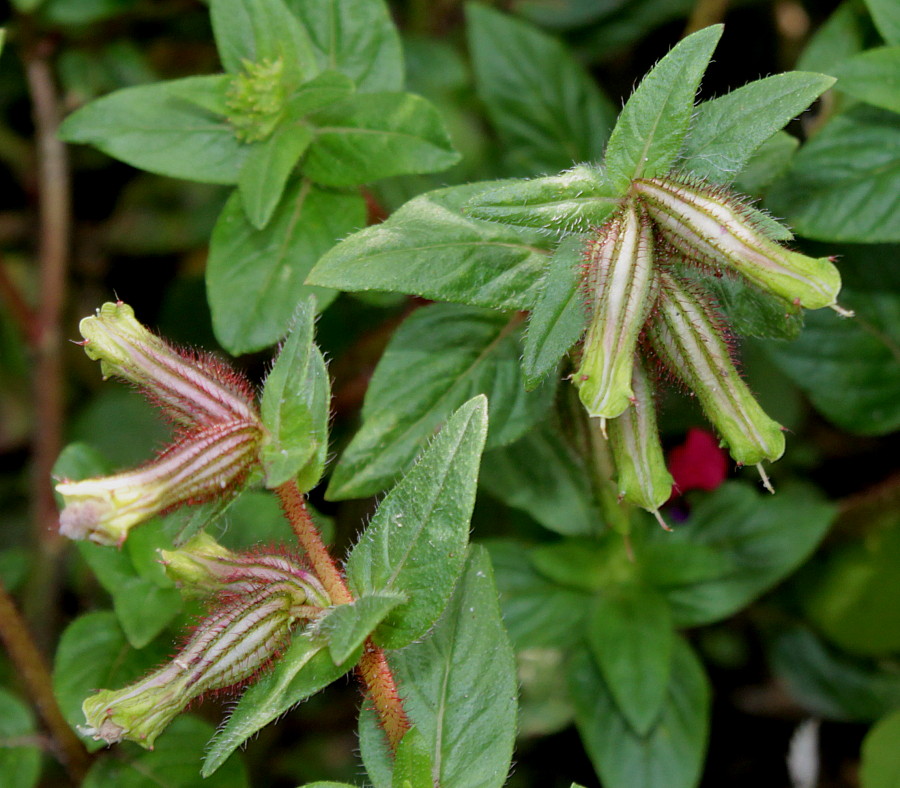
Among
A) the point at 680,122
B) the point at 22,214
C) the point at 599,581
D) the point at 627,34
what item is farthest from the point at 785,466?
the point at 22,214

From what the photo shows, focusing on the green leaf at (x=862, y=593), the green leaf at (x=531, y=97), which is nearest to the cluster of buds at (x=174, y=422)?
the green leaf at (x=531, y=97)

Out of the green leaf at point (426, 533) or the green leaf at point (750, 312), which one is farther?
the green leaf at point (750, 312)

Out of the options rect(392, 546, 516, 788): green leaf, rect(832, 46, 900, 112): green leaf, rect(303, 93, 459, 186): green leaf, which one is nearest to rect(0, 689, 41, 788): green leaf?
rect(392, 546, 516, 788): green leaf

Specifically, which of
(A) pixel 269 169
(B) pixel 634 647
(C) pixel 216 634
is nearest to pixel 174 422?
(C) pixel 216 634

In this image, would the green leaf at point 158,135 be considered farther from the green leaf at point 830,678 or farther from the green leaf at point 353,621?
the green leaf at point 830,678

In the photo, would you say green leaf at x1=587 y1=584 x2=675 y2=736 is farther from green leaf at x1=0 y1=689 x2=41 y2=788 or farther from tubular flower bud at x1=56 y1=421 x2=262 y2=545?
green leaf at x1=0 y1=689 x2=41 y2=788
